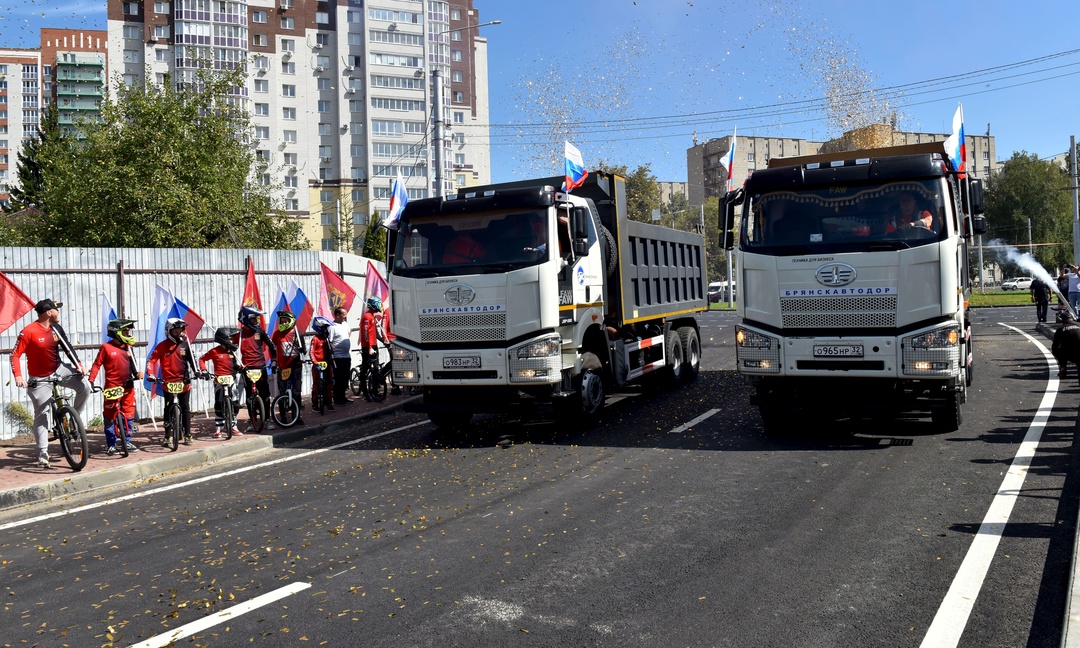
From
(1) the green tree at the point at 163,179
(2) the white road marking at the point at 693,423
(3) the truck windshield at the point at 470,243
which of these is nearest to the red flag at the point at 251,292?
(3) the truck windshield at the point at 470,243

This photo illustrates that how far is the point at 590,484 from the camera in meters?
7.89

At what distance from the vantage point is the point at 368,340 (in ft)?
49.7

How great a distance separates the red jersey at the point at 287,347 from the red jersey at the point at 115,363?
2.16 meters

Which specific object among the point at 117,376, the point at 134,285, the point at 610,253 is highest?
the point at 610,253

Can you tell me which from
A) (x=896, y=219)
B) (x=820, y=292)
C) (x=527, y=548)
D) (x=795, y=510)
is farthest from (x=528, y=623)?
(x=896, y=219)

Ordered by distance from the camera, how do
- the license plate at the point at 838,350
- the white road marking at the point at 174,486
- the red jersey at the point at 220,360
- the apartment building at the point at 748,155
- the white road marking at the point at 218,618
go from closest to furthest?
the white road marking at the point at 218,618
the white road marking at the point at 174,486
the license plate at the point at 838,350
the red jersey at the point at 220,360
the apartment building at the point at 748,155

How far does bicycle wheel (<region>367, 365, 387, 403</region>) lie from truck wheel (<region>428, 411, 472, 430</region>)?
2.97m

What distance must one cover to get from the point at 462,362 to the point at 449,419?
151 centimetres

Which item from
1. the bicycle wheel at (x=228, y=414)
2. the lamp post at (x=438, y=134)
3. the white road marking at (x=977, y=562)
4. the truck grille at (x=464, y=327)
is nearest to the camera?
the white road marking at (x=977, y=562)

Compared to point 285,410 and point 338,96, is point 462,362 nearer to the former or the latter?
point 285,410

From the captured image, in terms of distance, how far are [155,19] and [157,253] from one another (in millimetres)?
63521

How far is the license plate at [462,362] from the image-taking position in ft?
34.6

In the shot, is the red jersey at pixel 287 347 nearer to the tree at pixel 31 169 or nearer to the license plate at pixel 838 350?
the license plate at pixel 838 350

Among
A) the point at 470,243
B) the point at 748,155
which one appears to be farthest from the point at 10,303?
the point at 748,155
